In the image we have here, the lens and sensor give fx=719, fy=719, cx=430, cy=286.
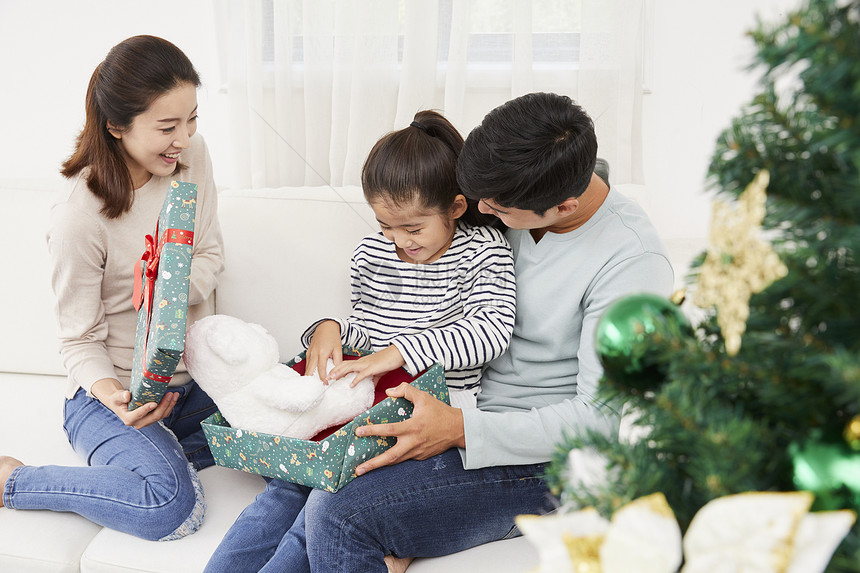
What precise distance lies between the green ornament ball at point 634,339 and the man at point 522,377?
0.54m

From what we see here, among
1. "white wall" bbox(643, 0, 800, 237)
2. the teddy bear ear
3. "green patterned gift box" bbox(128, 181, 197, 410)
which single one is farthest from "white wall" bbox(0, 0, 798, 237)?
the teddy bear ear

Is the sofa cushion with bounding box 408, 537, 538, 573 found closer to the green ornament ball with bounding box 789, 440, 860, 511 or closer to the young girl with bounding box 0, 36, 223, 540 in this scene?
the young girl with bounding box 0, 36, 223, 540

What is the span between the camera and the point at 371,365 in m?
1.20

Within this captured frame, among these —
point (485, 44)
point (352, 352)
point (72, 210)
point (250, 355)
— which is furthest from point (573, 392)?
point (485, 44)

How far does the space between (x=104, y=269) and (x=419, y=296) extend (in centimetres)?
62

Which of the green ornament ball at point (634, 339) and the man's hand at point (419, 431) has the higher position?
the green ornament ball at point (634, 339)

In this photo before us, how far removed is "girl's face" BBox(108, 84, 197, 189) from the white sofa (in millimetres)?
253

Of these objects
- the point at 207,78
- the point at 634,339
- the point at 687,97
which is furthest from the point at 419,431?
the point at 207,78

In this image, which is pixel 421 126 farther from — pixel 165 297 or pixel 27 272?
pixel 27 272

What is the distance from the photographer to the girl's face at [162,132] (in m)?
1.30

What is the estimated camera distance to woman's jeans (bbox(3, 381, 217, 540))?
1.20m

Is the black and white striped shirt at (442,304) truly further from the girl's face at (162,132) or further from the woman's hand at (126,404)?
the girl's face at (162,132)

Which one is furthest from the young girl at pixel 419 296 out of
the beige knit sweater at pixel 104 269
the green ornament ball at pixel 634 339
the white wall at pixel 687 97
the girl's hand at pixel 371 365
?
the white wall at pixel 687 97

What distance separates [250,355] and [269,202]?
1.68ft
